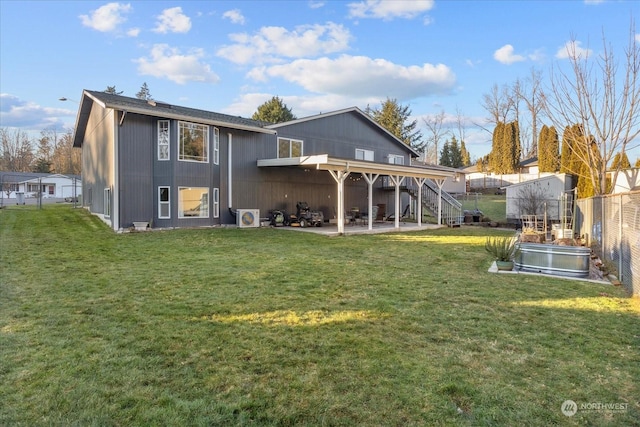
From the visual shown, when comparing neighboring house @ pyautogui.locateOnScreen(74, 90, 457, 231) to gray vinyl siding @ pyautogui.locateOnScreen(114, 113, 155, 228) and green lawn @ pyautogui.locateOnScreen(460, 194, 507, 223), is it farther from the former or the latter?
green lawn @ pyautogui.locateOnScreen(460, 194, 507, 223)

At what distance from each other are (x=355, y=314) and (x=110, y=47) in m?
17.2

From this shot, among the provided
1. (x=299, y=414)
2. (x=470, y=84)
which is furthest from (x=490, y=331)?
(x=470, y=84)

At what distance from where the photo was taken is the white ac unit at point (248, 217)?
14930 millimetres

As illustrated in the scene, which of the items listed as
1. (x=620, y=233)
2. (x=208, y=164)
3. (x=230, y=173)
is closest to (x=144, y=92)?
(x=230, y=173)

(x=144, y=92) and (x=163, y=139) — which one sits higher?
(x=144, y=92)

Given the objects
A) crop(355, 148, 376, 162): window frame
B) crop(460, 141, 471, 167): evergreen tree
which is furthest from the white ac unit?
crop(460, 141, 471, 167): evergreen tree

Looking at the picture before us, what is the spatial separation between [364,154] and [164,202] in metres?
11.3

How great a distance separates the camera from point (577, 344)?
360 cm

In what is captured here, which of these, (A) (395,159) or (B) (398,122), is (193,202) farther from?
(B) (398,122)

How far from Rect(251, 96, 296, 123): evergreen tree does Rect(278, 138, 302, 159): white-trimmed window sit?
2060 cm

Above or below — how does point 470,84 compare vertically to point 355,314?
above

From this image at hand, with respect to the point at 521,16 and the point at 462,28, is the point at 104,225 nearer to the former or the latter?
the point at 462,28

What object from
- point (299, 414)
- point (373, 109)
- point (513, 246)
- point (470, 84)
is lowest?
point (299, 414)

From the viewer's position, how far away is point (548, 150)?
2706cm
